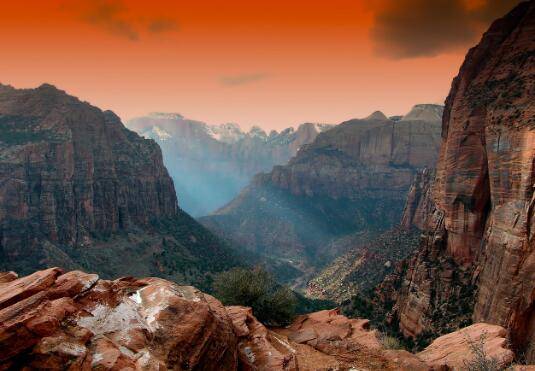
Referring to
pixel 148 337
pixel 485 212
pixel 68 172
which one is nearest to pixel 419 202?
pixel 485 212

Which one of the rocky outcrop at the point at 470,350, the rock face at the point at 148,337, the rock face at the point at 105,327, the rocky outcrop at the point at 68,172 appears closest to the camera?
the rock face at the point at 105,327

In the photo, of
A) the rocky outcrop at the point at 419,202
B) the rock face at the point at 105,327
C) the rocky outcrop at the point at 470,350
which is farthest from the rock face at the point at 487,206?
the rocky outcrop at the point at 419,202

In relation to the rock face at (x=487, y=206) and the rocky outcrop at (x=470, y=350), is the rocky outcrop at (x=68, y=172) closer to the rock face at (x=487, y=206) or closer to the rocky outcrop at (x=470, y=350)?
the rock face at (x=487, y=206)

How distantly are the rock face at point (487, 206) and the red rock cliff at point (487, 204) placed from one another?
0.36ft

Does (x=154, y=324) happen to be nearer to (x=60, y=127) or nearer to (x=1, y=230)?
(x=1, y=230)

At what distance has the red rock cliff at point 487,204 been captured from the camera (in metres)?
35.8

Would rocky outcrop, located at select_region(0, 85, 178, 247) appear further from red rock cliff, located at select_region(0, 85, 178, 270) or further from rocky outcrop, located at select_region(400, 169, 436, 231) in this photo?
rocky outcrop, located at select_region(400, 169, 436, 231)

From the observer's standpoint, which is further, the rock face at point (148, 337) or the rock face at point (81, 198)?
the rock face at point (81, 198)

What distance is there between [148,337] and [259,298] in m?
15.6

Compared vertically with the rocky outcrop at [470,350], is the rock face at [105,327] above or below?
above

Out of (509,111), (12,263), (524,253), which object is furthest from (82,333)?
(12,263)

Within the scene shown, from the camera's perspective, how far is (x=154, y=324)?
15.9m

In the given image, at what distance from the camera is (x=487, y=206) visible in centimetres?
4950

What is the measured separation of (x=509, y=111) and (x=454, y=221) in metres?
16.7
